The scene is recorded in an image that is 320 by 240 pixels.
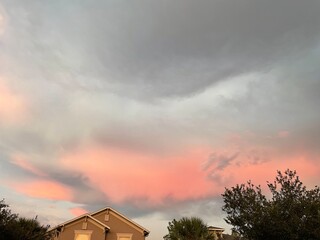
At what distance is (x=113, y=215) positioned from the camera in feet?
153

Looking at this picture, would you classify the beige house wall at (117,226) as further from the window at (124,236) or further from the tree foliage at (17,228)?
the tree foliage at (17,228)

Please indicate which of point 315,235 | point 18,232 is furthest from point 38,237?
point 315,235

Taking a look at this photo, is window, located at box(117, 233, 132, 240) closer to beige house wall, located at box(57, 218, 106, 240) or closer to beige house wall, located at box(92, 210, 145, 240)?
beige house wall, located at box(92, 210, 145, 240)

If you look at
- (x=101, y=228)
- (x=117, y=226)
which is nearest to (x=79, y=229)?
(x=101, y=228)

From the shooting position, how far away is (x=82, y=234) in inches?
1737

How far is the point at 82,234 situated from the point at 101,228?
8.24 feet

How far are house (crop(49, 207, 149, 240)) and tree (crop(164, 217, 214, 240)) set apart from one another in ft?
56.1

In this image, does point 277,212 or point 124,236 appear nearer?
point 277,212

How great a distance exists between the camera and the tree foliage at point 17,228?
24.7 metres

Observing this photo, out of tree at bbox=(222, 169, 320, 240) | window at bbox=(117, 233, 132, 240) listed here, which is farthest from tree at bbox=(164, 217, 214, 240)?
window at bbox=(117, 233, 132, 240)

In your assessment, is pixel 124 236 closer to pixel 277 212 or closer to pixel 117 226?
pixel 117 226

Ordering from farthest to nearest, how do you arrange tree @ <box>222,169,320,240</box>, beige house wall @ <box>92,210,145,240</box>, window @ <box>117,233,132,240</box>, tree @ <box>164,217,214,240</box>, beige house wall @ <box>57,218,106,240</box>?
beige house wall @ <box>92,210,145,240</box>
window @ <box>117,233,132,240</box>
beige house wall @ <box>57,218,106,240</box>
tree @ <box>164,217,214,240</box>
tree @ <box>222,169,320,240</box>

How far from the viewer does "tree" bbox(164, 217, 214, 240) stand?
95.7 ft

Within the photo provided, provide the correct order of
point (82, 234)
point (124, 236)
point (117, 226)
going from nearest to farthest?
1. point (82, 234)
2. point (124, 236)
3. point (117, 226)
